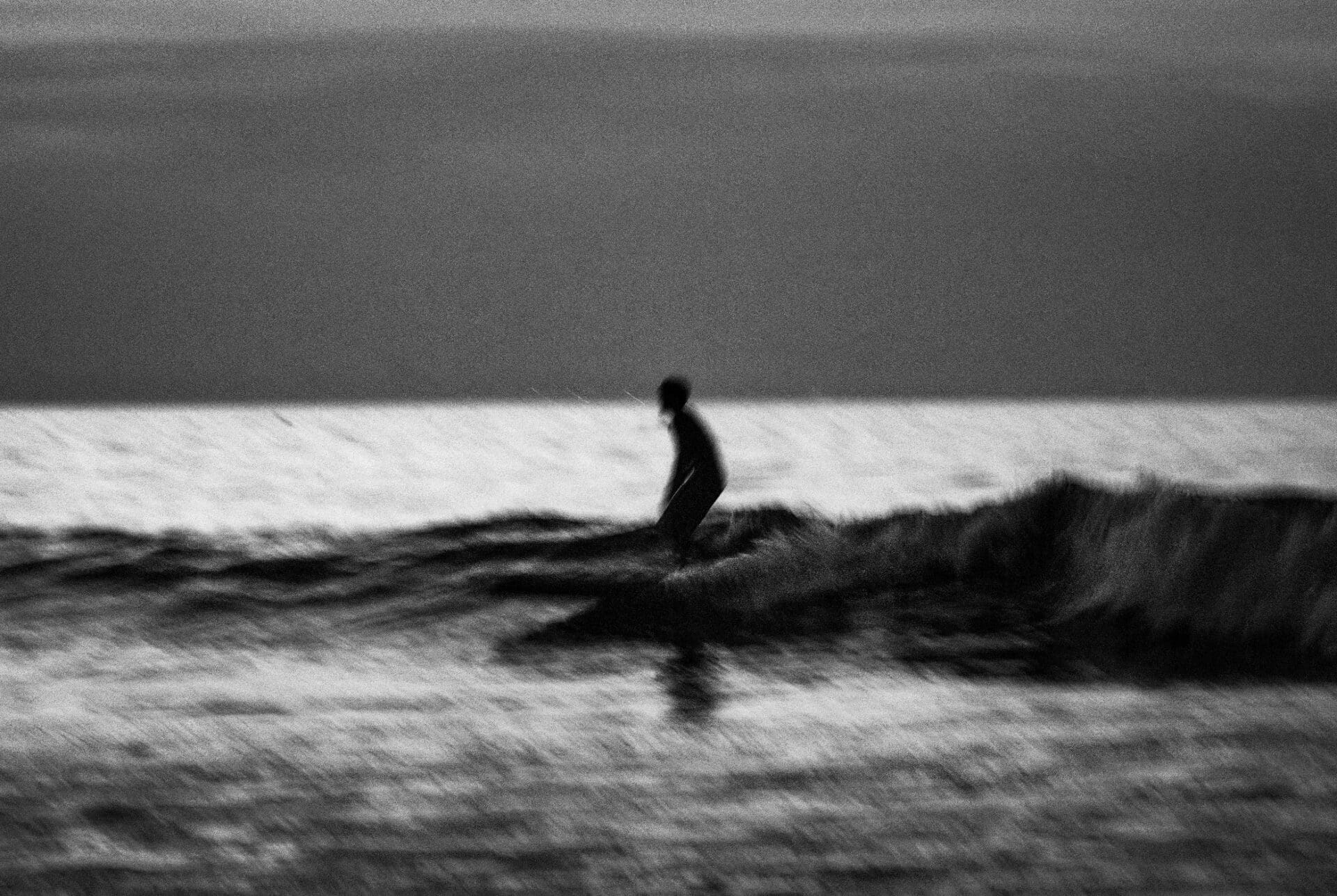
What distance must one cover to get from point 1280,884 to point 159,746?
537 centimetres

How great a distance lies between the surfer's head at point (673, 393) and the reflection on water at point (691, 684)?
2194 millimetres

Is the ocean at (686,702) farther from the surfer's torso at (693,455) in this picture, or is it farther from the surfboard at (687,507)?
the surfer's torso at (693,455)

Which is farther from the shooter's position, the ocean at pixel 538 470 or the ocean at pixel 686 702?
the ocean at pixel 538 470

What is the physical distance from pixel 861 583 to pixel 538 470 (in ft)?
97.1

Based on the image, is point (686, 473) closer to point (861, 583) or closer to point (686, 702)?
point (861, 583)

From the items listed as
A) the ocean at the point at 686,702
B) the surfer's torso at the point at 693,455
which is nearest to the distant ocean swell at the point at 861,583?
the ocean at the point at 686,702

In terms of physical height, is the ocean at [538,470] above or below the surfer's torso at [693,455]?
below

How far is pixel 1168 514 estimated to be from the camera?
15438 mm

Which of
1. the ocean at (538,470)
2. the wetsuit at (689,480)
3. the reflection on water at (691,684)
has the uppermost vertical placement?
the wetsuit at (689,480)

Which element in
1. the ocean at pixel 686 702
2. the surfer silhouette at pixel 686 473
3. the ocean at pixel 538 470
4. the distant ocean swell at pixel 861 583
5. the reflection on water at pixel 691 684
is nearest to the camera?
the ocean at pixel 686 702

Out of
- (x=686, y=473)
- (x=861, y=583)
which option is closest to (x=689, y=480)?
(x=686, y=473)

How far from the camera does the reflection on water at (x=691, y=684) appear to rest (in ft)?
30.7

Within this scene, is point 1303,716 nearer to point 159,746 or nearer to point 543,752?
point 543,752

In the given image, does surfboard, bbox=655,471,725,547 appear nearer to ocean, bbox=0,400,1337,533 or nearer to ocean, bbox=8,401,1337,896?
ocean, bbox=8,401,1337,896
